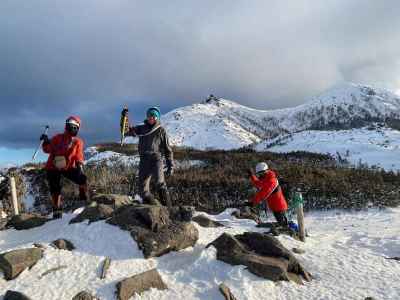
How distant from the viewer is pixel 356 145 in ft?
104

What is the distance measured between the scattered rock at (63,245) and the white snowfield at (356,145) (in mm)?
20938

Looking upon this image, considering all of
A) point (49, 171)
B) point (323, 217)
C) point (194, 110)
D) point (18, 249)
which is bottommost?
point (323, 217)

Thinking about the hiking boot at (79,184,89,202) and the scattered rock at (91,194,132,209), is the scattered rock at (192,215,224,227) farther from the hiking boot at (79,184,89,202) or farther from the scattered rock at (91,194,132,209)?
the hiking boot at (79,184,89,202)

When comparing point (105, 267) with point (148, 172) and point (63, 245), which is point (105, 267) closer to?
point (63, 245)

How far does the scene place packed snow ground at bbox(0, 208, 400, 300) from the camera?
5383mm

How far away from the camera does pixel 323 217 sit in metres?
12.9

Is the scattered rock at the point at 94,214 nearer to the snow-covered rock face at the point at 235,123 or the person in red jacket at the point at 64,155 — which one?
the person in red jacket at the point at 64,155

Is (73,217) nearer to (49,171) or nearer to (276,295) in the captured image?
(49,171)

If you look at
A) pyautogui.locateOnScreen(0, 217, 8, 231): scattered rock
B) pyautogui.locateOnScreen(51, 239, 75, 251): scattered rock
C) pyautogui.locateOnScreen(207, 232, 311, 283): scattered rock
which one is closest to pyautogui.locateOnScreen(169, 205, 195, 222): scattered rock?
pyautogui.locateOnScreen(207, 232, 311, 283): scattered rock

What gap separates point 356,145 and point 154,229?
28.4m

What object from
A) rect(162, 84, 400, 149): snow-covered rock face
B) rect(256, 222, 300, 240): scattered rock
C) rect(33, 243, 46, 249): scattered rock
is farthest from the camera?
rect(162, 84, 400, 149): snow-covered rock face

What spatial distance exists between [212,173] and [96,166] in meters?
7.28

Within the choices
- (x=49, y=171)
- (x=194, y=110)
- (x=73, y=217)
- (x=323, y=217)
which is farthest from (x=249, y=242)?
(x=194, y=110)

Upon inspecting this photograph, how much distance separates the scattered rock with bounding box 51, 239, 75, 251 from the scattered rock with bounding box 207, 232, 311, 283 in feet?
7.48
